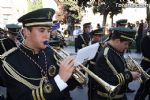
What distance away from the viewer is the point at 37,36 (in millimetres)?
3734

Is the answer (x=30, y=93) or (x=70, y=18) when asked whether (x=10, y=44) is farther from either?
(x=70, y=18)

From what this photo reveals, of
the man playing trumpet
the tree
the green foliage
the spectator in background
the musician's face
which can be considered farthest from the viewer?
the green foliage

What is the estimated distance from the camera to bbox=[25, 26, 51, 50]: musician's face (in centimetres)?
372

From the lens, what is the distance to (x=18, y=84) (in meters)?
3.70

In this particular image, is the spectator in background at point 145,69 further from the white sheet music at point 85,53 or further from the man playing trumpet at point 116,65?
the white sheet music at point 85,53

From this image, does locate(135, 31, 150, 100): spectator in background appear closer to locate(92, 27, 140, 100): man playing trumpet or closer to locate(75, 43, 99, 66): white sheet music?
locate(92, 27, 140, 100): man playing trumpet

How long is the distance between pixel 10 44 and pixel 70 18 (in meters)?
38.0

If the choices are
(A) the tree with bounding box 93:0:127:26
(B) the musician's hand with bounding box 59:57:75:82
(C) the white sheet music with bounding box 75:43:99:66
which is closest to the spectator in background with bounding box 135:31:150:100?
(C) the white sheet music with bounding box 75:43:99:66

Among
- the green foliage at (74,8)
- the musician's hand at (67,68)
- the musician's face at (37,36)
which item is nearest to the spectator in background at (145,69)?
the musician's face at (37,36)

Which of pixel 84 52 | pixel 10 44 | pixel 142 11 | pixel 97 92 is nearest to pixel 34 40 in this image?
pixel 84 52

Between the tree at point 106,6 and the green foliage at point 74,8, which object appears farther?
the green foliage at point 74,8

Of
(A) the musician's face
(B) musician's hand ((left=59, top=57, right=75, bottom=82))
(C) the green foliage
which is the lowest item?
(C) the green foliage

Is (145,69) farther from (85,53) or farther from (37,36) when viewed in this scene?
(37,36)

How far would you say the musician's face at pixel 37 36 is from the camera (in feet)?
12.2
